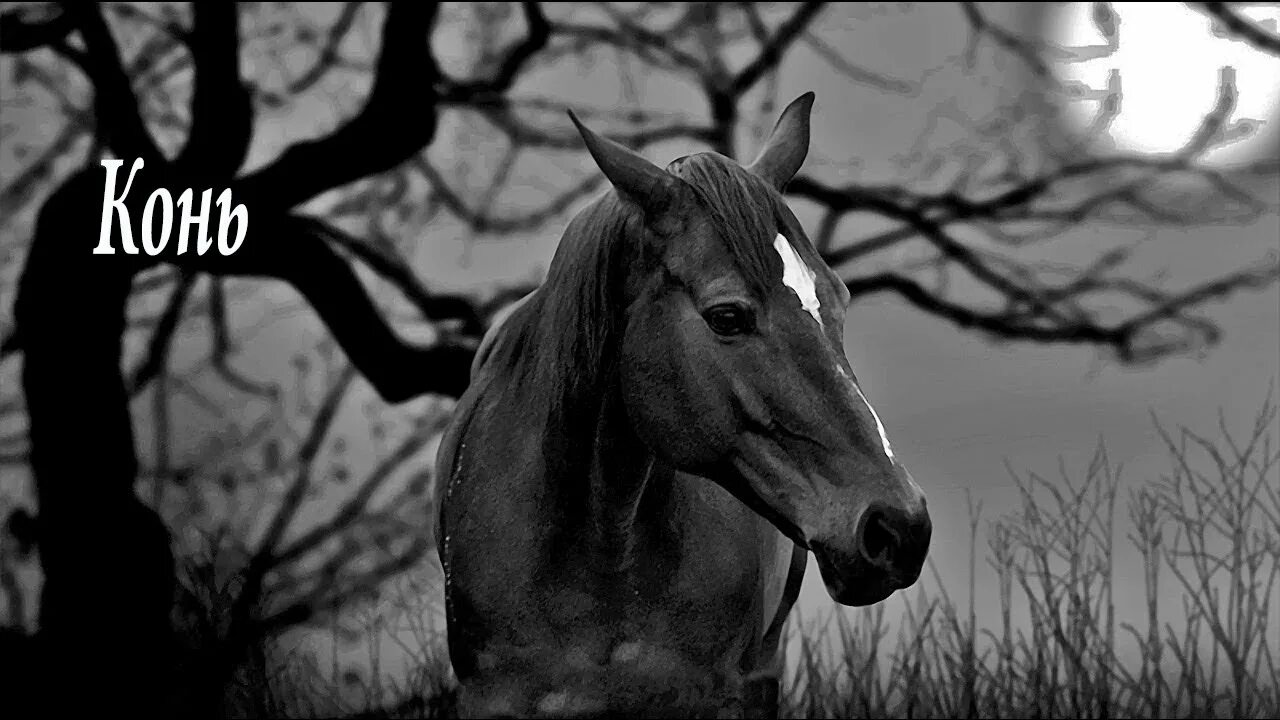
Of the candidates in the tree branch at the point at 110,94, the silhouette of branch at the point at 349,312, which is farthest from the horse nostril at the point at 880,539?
the tree branch at the point at 110,94

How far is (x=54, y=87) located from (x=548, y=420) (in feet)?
5.65

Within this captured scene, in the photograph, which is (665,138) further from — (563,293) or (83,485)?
→ (563,293)

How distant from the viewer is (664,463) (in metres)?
1.04

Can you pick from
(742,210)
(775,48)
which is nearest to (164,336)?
(775,48)

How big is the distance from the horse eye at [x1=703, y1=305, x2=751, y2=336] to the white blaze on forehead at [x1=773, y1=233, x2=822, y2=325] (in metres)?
0.04

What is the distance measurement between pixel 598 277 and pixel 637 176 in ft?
0.28

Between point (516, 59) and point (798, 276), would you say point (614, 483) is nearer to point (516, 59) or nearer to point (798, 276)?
point (798, 276)

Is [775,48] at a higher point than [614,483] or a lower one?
higher

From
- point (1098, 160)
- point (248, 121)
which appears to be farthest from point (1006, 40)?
point (248, 121)

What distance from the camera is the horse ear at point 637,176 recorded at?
991 millimetres

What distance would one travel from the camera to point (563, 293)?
1073 mm

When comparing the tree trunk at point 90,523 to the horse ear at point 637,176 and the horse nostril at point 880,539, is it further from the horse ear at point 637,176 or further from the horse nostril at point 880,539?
the horse nostril at point 880,539

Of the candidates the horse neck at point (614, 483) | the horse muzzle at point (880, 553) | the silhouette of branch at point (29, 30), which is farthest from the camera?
the silhouette of branch at point (29, 30)

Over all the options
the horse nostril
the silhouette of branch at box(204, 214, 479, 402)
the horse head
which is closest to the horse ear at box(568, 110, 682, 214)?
the horse head
